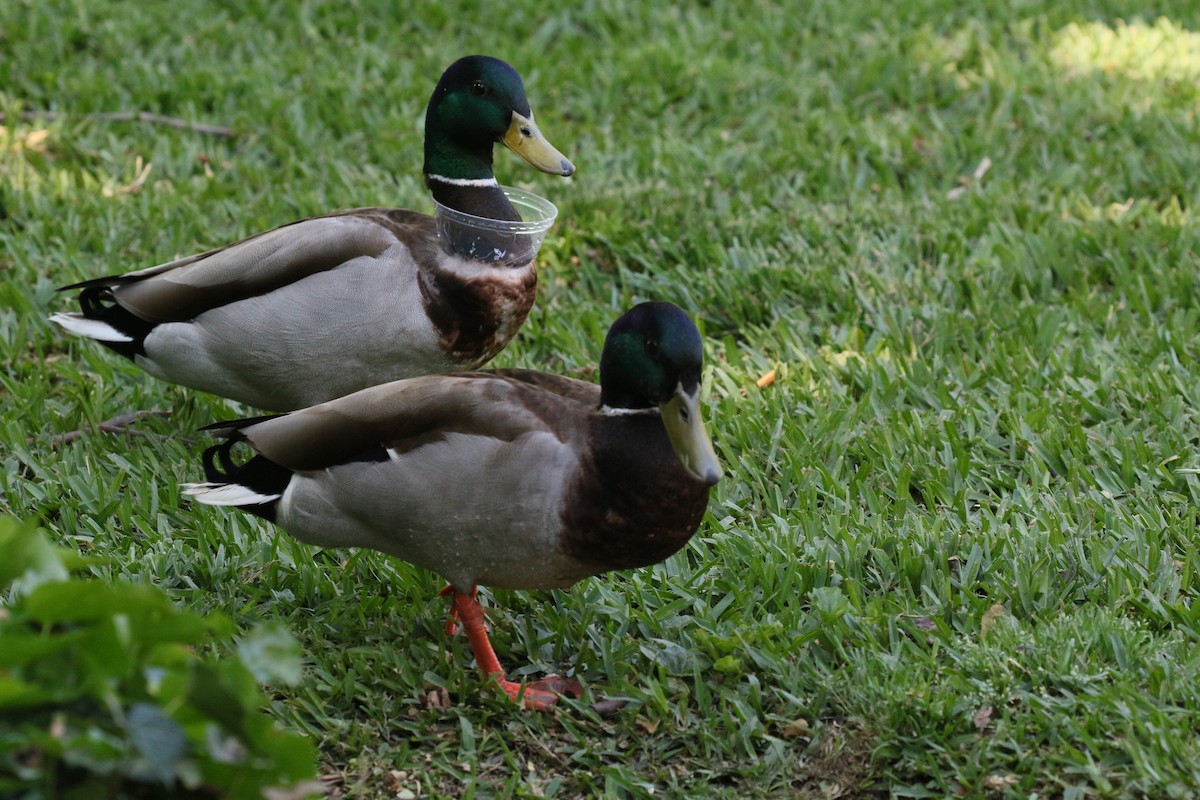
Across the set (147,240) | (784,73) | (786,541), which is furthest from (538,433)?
(784,73)

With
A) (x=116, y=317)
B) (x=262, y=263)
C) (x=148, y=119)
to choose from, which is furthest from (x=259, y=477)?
(x=148, y=119)

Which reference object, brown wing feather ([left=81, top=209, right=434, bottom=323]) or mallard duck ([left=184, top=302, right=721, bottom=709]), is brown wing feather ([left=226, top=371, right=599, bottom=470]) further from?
brown wing feather ([left=81, top=209, right=434, bottom=323])

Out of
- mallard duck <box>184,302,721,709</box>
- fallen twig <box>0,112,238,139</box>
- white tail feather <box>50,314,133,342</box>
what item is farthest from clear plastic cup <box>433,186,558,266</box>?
fallen twig <box>0,112,238,139</box>

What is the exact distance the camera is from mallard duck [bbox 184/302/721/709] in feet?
9.17

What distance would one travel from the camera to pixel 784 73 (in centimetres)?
681

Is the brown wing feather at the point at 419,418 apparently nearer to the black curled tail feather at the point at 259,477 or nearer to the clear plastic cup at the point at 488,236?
the black curled tail feather at the point at 259,477

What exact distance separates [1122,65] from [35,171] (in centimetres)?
519

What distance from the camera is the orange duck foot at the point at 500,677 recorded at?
3.04 m

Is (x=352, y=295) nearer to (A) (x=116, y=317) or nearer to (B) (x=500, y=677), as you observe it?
(A) (x=116, y=317)

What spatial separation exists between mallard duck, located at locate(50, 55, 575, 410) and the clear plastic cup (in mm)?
20

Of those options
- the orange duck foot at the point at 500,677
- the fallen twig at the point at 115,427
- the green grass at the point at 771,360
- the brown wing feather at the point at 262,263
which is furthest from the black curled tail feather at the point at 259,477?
the fallen twig at the point at 115,427

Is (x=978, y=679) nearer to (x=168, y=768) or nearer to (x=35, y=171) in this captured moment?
(x=168, y=768)

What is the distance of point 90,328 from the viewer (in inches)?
159

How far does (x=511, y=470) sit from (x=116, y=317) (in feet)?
5.83
